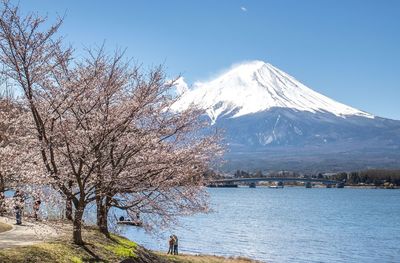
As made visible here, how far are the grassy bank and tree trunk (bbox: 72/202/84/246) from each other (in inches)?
8.5

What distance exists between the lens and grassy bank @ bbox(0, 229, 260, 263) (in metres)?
14.4

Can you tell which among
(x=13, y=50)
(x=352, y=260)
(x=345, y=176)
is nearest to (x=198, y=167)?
(x=13, y=50)

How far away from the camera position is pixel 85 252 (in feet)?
53.1

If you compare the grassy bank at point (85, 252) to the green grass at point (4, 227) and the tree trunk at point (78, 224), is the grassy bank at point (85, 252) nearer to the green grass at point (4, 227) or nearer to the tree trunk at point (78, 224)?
the tree trunk at point (78, 224)

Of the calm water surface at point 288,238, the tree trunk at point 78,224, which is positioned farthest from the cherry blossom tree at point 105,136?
the calm water surface at point 288,238

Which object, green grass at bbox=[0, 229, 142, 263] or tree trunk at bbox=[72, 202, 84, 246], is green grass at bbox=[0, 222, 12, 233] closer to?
green grass at bbox=[0, 229, 142, 263]

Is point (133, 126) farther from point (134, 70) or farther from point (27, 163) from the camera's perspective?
point (27, 163)

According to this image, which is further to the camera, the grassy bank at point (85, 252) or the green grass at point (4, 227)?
the green grass at point (4, 227)

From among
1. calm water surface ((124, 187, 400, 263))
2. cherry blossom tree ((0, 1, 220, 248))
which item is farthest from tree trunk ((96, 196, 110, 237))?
calm water surface ((124, 187, 400, 263))

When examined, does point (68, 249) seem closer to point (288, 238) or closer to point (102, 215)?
point (102, 215)

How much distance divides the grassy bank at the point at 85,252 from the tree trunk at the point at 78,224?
0.71 ft

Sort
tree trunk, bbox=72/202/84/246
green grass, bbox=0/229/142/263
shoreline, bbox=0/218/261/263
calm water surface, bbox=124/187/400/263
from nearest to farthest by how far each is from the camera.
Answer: green grass, bbox=0/229/142/263 → shoreline, bbox=0/218/261/263 → tree trunk, bbox=72/202/84/246 → calm water surface, bbox=124/187/400/263

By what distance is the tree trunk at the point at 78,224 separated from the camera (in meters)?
16.3

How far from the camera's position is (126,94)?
18.4 meters
